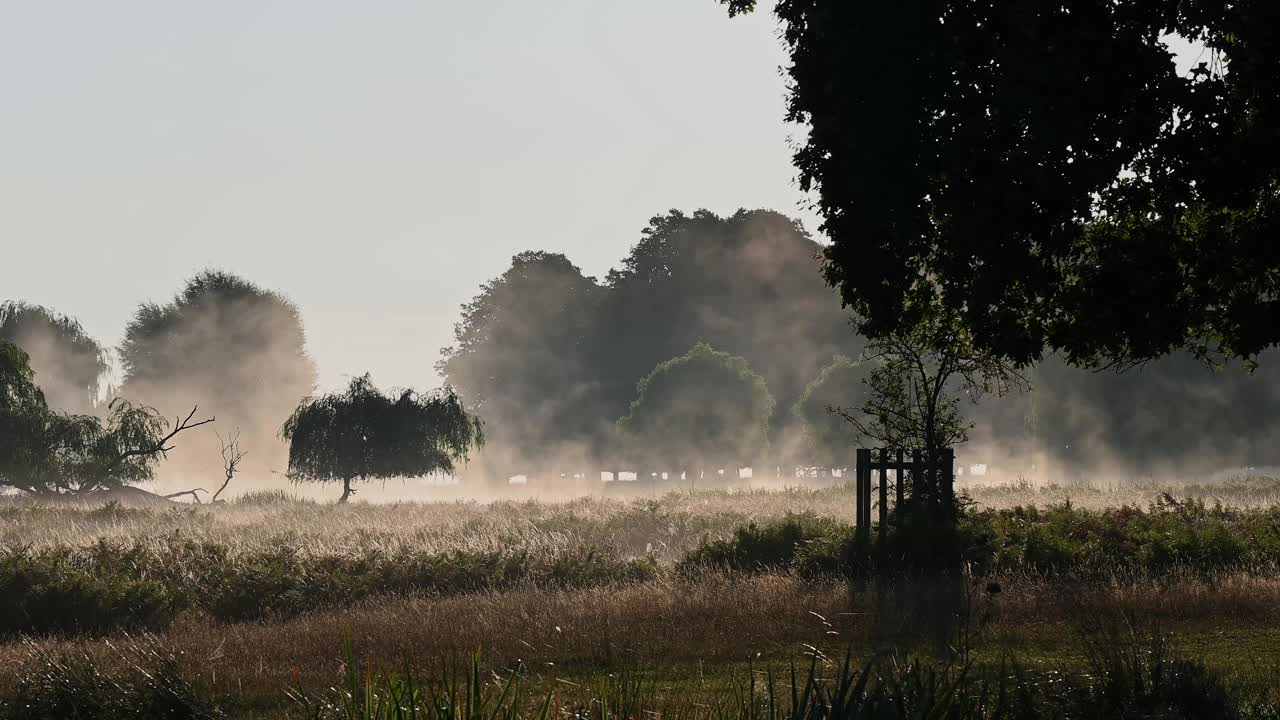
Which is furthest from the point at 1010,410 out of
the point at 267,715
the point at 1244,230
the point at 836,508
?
the point at 267,715

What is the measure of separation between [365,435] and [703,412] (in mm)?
32135

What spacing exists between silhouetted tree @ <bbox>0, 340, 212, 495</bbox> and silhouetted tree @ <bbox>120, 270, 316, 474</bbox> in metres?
41.6

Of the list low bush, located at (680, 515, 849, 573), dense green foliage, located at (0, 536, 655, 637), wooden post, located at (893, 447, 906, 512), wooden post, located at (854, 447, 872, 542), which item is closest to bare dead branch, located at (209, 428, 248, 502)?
dense green foliage, located at (0, 536, 655, 637)

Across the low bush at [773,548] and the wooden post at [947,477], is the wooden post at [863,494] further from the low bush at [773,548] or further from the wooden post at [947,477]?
the wooden post at [947,477]

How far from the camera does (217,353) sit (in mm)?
87562

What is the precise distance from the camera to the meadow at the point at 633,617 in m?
8.98

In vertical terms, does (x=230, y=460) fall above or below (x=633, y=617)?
above

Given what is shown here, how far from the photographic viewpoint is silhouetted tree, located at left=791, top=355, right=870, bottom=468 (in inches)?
2859

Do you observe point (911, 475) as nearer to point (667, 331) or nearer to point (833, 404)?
point (833, 404)

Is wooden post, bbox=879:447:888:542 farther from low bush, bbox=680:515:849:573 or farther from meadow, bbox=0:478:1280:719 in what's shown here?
meadow, bbox=0:478:1280:719

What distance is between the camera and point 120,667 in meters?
10.8

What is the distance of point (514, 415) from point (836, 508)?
58.1 metres

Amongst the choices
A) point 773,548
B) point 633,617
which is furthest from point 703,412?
point 633,617

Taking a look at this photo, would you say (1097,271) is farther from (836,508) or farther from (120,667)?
(836,508)
